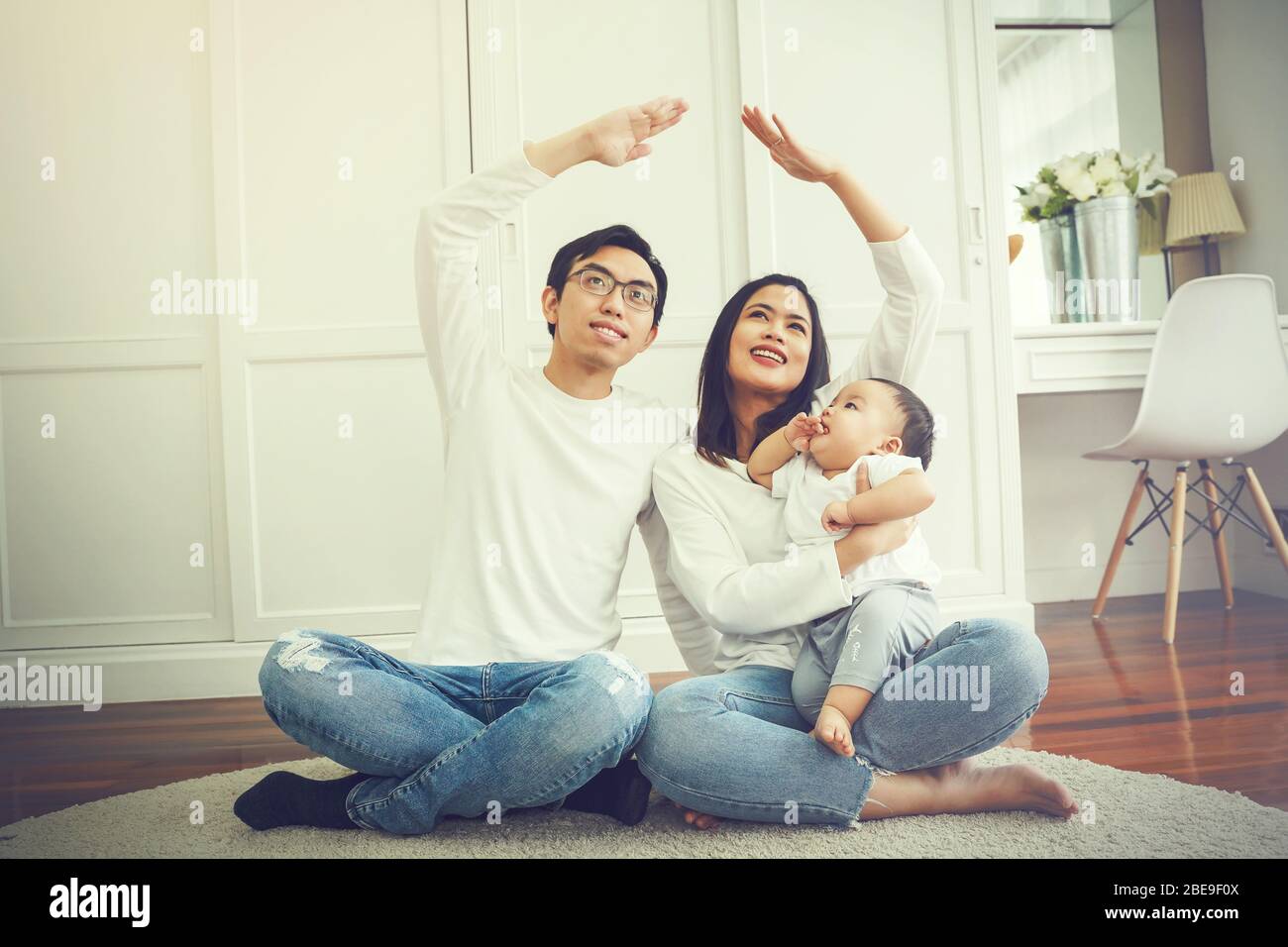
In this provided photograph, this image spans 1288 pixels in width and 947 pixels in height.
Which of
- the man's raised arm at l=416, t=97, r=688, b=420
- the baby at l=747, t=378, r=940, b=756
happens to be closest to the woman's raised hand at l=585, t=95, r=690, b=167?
the man's raised arm at l=416, t=97, r=688, b=420

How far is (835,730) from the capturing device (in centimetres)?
106

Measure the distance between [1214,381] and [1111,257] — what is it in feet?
1.84

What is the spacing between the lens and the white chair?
7.50 feet

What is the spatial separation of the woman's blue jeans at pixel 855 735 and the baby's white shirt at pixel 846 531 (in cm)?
11

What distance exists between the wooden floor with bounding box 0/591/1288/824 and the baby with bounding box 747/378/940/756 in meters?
0.56

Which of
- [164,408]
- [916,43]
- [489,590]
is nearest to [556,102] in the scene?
[916,43]

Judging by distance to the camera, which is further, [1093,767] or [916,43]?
[916,43]

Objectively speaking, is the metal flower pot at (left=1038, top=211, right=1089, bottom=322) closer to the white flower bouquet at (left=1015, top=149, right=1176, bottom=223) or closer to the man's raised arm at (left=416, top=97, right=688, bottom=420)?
the white flower bouquet at (left=1015, top=149, right=1176, bottom=223)

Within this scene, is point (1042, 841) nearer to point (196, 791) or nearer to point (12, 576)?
point (196, 791)

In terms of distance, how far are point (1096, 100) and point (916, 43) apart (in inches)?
43.2

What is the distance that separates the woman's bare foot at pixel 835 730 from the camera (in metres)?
1.06

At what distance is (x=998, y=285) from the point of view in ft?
7.96

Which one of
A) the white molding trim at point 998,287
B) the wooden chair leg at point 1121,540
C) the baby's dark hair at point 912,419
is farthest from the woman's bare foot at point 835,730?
the wooden chair leg at point 1121,540

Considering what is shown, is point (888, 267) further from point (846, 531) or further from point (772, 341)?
point (846, 531)
